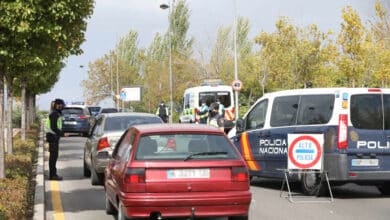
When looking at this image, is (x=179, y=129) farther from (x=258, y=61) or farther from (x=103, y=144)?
(x=258, y=61)

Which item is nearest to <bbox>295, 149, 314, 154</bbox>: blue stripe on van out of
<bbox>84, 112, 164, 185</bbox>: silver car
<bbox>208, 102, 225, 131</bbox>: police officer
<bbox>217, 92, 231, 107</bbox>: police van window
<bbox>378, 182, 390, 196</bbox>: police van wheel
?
<bbox>378, 182, 390, 196</bbox>: police van wheel

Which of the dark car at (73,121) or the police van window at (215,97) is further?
the dark car at (73,121)

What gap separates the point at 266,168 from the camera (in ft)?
44.7

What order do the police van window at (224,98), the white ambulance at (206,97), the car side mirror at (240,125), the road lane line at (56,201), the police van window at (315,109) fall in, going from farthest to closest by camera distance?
the police van window at (224,98) → the white ambulance at (206,97) → the car side mirror at (240,125) → the police van window at (315,109) → the road lane line at (56,201)

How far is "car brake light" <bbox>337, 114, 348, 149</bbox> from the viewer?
12156 millimetres

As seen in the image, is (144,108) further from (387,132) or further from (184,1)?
(387,132)

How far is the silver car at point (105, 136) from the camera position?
1356 cm

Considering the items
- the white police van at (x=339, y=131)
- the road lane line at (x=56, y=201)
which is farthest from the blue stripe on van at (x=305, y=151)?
the road lane line at (x=56, y=201)

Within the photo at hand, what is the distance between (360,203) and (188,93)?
23.5 meters

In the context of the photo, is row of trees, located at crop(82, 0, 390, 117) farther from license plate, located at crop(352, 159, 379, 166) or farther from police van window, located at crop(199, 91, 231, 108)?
license plate, located at crop(352, 159, 379, 166)

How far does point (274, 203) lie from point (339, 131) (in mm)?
1726

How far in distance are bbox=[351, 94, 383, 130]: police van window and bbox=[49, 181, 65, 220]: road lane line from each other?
5.23 meters

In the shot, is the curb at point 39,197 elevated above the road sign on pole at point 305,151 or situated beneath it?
situated beneath

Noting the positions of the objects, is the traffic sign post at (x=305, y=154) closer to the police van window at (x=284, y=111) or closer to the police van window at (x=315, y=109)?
the police van window at (x=315, y=109)
